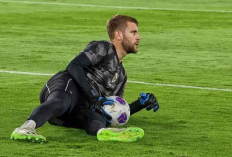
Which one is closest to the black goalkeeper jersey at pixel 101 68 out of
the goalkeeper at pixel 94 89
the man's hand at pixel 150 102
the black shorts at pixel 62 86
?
the goalkeeper at pixel 94 89

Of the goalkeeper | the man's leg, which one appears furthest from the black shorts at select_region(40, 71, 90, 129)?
the man's leg

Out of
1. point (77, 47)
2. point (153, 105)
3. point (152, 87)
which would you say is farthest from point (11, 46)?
point (153, 105)

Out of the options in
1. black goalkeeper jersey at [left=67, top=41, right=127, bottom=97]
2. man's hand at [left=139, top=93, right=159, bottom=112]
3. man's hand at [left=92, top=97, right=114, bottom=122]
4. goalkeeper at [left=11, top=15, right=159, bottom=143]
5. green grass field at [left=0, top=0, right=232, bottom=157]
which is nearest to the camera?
green grass field at [left=0, top=0, right=232, bottom=157]

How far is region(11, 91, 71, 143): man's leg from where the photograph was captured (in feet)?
25.3

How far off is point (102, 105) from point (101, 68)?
0.49 m

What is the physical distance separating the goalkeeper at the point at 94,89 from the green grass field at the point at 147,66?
14 centimetres

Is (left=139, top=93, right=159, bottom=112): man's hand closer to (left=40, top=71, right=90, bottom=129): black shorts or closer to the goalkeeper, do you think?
the goalkeeper

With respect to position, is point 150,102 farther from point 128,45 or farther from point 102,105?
point 128,45

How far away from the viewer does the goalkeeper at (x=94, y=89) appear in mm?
8078

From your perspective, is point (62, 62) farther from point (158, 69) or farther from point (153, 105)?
point (153, 105)

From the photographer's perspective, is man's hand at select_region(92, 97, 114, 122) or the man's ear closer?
man's hand at select_region(92, 97, 114, 122)

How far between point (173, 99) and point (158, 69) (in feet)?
9.12

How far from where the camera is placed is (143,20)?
2131 centimetres

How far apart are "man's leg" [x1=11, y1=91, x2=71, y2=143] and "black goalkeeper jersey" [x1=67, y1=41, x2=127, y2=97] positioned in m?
0.26
